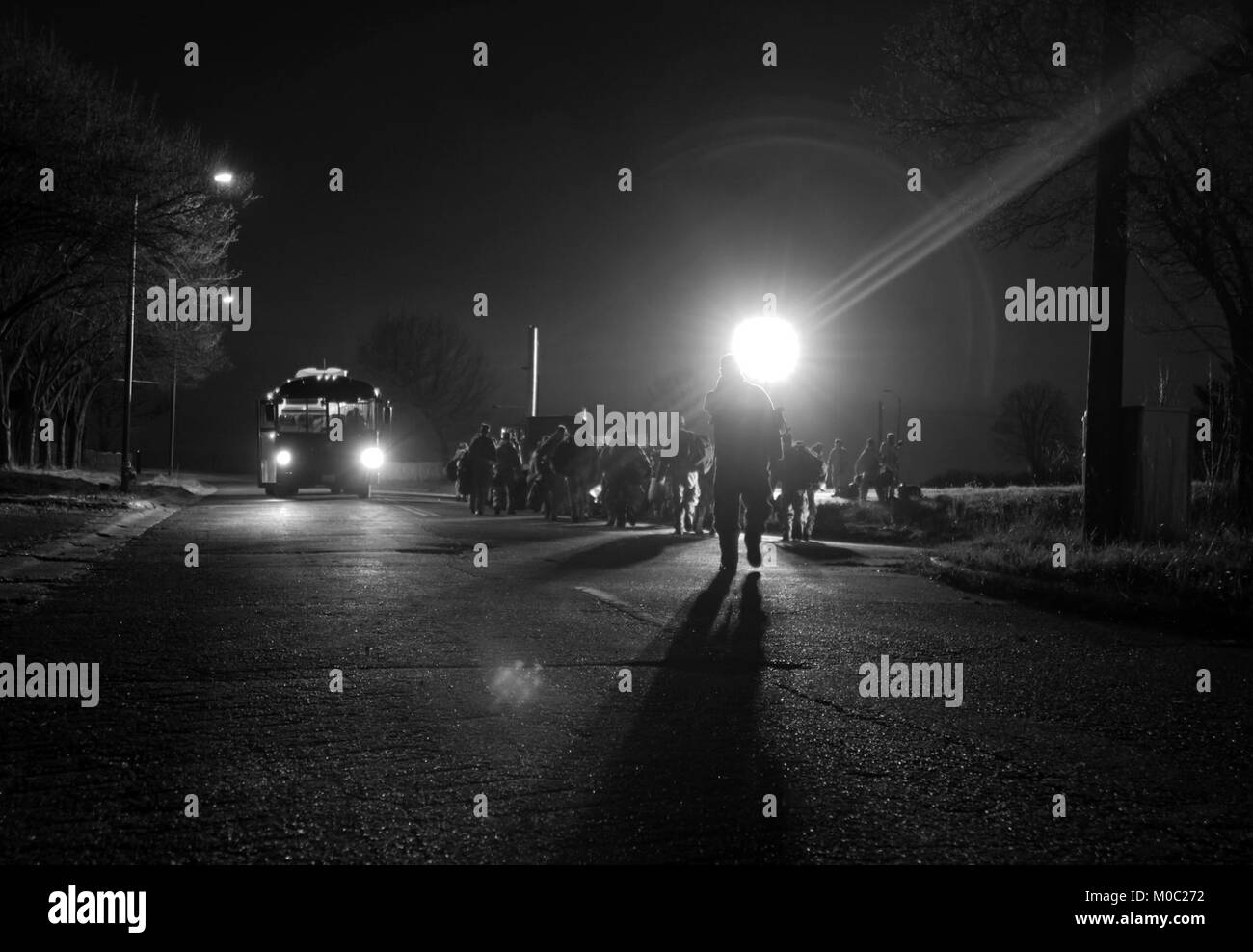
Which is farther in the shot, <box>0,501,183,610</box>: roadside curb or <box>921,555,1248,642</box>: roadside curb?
<box>0,501,183,610</box>: roadside curb

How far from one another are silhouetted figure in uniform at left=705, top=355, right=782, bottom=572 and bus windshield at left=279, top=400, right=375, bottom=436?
26.3 metres

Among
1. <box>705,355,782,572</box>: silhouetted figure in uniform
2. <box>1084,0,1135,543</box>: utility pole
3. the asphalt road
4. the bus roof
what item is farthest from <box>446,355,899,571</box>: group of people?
the bus roof

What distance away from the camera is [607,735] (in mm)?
5266

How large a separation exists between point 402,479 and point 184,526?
5015 centimetres

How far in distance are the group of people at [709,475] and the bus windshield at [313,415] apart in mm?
4728

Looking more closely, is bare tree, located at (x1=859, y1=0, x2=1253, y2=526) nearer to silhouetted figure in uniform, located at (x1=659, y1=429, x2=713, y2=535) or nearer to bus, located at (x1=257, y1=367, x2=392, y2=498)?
silhouetted figure in uniform, located at (x1=659, y1=429, x2=713, y2=535)

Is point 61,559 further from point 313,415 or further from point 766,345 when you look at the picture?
point 313,415

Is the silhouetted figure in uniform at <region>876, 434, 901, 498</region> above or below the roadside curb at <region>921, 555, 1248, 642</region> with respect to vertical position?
above

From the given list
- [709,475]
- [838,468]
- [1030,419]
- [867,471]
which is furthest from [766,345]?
[1030,419]

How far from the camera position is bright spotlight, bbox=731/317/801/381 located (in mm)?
30484

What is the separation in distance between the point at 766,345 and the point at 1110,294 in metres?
16.6

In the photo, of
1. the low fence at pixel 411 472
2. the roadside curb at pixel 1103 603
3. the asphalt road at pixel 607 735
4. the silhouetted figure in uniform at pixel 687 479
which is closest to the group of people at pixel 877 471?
the silhouetted figure in uniform at pixel 687 479

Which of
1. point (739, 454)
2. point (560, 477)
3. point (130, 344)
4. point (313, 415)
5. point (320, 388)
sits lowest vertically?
point (560, 477)

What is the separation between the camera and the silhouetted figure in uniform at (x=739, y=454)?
1268 centimetres
